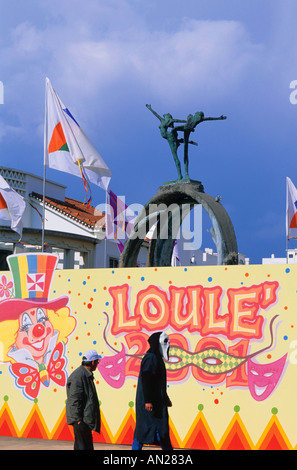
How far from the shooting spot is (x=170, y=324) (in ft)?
31.2

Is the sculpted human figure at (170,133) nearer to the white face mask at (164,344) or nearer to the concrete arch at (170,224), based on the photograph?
the concrete arch at (170,224)

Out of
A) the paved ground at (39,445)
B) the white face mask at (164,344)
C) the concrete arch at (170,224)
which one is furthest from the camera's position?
the concrete arch at (170,224)

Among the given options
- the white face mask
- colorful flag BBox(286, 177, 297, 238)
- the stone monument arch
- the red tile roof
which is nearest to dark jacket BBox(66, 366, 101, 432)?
the white face mask

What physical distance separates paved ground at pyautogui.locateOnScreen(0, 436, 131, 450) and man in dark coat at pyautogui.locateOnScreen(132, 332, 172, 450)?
1077 mm

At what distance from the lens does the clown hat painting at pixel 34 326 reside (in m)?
10.1

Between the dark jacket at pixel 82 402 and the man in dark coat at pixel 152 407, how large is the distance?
2.49ft

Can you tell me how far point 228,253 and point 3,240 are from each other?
14708 mm

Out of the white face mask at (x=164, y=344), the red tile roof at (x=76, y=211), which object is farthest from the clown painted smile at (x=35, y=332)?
the red tile roof at (x=76, y=211)

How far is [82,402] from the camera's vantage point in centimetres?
773

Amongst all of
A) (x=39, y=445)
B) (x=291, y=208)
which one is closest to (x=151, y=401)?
(x=39, y=445)

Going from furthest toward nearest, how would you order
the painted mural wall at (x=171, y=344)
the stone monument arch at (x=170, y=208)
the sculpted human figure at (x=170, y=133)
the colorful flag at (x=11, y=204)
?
the colorful flag at (x=11, y=204) < the sculpted human figure at (x=170, y=133) < the stone monument arch at (x=170, y=208) < the painted mural wall at (x=171, y=344)

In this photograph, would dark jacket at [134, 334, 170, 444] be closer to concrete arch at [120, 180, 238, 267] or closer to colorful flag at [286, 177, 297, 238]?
concrete arch at [120, 180, 238, 267]

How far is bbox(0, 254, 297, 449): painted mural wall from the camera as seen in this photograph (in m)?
8.95
